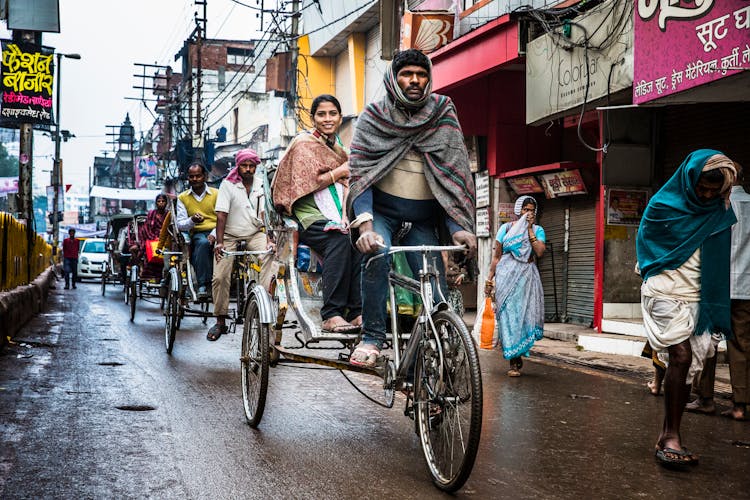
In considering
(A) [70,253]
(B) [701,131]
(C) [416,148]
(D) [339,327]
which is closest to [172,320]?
(D) [339,327]

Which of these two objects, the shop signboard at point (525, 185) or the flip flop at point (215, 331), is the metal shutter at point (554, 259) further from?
the flip flop at point (215, 331)

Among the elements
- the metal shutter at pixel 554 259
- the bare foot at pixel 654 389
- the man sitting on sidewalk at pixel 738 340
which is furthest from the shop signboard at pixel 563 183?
the man sitting on sidewalk at pixel 738 340

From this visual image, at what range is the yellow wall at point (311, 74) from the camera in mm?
29844

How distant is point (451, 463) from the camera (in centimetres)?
434

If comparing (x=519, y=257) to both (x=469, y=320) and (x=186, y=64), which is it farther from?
(x=186, y=64)

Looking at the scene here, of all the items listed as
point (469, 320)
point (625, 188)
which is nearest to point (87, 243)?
point (469, 320)

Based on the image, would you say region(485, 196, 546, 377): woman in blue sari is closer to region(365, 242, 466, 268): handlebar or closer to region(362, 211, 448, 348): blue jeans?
region(362, 211, 448, 348): blue jeans

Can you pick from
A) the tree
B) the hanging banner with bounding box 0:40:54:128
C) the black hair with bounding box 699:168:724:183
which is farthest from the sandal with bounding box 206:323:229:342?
the tree

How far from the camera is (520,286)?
9.68 metres

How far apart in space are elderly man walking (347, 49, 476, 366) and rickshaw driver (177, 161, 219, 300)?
18.4 ft

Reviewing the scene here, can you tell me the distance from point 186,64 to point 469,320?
48.7 meters

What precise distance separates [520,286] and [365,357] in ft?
15.7

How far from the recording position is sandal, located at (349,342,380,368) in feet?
16.9

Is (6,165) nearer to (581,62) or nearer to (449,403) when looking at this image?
(581,62)
